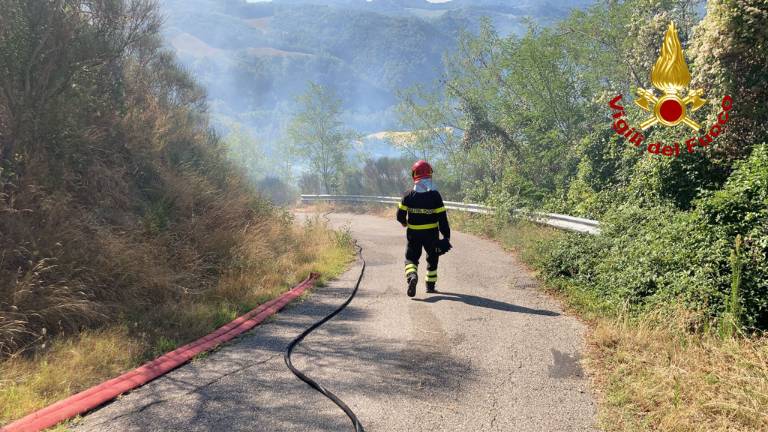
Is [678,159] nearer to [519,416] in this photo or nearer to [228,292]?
[519,416]

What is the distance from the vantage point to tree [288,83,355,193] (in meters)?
38.2

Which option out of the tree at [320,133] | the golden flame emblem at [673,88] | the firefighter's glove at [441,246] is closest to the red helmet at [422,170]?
the firefighter's glove at [441,246]

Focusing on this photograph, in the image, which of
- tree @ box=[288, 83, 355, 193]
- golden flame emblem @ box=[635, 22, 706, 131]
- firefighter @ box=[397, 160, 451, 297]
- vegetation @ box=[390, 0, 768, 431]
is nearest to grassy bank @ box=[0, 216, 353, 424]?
firefighter @ box=[397, 160, 451, 297]

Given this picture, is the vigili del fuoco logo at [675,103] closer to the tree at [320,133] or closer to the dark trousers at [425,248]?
the dark trousers at [425,248]

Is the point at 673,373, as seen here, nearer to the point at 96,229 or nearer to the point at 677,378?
the point at 677,378

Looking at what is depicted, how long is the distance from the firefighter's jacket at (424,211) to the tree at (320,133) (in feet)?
101

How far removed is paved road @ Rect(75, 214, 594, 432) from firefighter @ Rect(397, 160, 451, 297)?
0.61 meters

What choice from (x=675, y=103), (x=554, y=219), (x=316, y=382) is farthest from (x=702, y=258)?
(x=554, y=219)

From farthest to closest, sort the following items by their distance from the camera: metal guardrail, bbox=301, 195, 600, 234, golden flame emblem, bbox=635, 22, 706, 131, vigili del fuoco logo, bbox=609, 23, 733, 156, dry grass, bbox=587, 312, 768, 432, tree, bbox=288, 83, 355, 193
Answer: tree, bbox=288, 83, 355, 193, metal guardrail, bbox=301, 195, 600, 234, golden flame emblem, bbox=635, 22, 706, 131, vigili del fuoco logo, bbox=609, 23, 733, 156, dry grass, bbox=587, 312, 768, 432

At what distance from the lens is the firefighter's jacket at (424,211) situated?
7.13 m

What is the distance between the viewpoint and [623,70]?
18.2m

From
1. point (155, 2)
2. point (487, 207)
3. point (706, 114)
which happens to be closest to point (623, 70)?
point (487, 207)

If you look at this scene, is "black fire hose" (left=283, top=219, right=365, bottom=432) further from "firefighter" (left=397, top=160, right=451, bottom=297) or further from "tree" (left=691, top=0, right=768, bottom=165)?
"tree" (left=691, top=0, right=768, bottom=165)

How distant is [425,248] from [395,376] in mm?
3259
